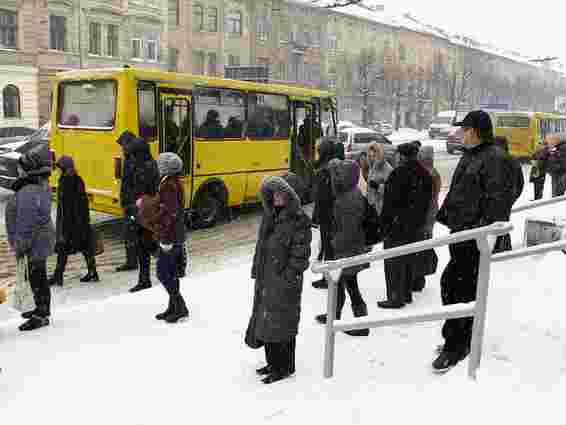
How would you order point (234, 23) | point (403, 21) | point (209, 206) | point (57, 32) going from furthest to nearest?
point (403, 21) → point (234, 23) → point (57, 32) → point (209, 206)

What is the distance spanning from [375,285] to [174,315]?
2243 millimetres

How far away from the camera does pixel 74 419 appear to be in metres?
3.95

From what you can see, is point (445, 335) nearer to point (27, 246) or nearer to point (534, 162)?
point (27, 246)

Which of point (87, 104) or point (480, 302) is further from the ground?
point (87, 104)

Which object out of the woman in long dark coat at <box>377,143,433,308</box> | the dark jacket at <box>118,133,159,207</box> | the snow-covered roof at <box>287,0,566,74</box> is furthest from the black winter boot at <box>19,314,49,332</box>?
the snow-covered roof at <box>287,0,566,74</box>

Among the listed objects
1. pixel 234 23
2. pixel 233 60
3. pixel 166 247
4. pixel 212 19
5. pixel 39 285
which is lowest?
pixel 39 285

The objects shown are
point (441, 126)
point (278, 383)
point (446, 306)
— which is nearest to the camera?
point (446, 306)

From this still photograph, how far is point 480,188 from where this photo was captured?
3.90 m

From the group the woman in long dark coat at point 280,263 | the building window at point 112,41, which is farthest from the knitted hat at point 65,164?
the building window at point 112,41

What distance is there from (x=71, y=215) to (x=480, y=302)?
5.16m

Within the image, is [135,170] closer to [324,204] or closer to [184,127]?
[324,204]

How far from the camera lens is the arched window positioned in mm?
31531

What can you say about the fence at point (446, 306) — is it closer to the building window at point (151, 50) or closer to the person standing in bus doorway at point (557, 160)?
the person standing in bus doorway at point (557, 160)

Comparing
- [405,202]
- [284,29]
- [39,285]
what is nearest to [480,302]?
[405,202]
